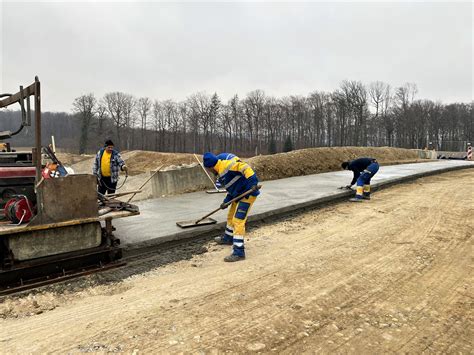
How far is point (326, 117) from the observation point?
67.4 meters

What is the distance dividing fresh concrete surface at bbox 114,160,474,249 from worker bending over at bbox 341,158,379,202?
16.3 inches

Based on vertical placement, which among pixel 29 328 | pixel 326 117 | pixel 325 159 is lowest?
pixel 29 328

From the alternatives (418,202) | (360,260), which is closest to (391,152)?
(418,202)

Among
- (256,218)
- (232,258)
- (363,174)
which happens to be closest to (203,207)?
(256,218)

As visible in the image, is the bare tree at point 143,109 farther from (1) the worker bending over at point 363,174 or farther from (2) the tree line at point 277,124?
(1) the worker bending over at point 363,174

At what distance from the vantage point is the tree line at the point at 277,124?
207 ft

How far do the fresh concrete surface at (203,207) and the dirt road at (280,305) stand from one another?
73 cm

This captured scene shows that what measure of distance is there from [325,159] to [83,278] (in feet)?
46.1

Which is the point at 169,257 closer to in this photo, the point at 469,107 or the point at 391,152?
the point at 391,152

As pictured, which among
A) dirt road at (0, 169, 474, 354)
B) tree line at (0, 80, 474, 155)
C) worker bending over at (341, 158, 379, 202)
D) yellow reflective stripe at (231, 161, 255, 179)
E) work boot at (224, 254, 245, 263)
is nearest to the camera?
dirt road at (0, 169, 474, 354)

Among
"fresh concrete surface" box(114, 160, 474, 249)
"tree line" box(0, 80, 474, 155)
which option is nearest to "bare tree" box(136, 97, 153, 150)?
"tree line" box(0, 80, 474, 155)

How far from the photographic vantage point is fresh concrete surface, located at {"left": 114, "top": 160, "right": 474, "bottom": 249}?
5809mm

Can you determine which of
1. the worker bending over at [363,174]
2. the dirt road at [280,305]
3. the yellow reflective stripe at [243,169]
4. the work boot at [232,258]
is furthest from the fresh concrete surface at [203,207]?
the yellow reflective stripe at [243,169]

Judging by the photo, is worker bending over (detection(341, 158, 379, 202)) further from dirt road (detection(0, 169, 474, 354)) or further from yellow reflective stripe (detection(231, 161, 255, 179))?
yellow reflective stripe (detection(231, 161, 255, 179))
